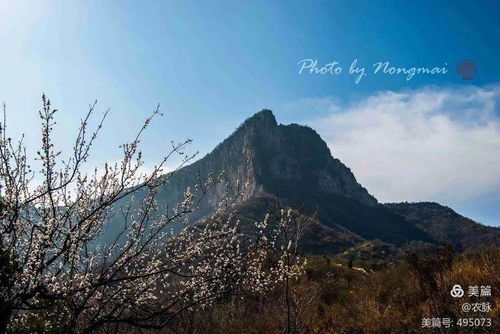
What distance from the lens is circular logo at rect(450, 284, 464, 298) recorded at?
27.5 ft

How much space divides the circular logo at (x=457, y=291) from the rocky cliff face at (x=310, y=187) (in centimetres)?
7882

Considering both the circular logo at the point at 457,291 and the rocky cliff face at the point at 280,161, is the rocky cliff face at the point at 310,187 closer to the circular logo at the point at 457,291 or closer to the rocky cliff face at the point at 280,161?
the rocky cliff face at the point at 280,161

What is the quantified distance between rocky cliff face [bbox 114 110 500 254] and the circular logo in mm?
78818

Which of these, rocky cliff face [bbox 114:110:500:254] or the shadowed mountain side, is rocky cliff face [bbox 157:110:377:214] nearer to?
rocky cliff face [bbox 114:110:500:254]

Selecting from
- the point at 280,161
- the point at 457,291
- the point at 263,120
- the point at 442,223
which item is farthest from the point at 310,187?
the point at 457,291

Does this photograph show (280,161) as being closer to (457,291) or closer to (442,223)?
(442,223)

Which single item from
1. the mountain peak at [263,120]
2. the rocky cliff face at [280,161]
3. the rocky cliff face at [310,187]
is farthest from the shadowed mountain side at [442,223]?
the mountain peak at [263,120]

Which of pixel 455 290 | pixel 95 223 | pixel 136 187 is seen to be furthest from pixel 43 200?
pixel 455 290

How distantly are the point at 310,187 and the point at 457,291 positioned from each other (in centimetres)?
12867

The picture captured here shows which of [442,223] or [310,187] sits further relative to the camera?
[310,187]

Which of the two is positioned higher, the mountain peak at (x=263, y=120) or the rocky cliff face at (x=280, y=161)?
the mountain peak at (x=263, y=120)

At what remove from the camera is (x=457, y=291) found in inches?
336

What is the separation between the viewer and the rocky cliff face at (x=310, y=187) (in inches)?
4318

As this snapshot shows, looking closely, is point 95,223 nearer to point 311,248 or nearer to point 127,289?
point 127,289
